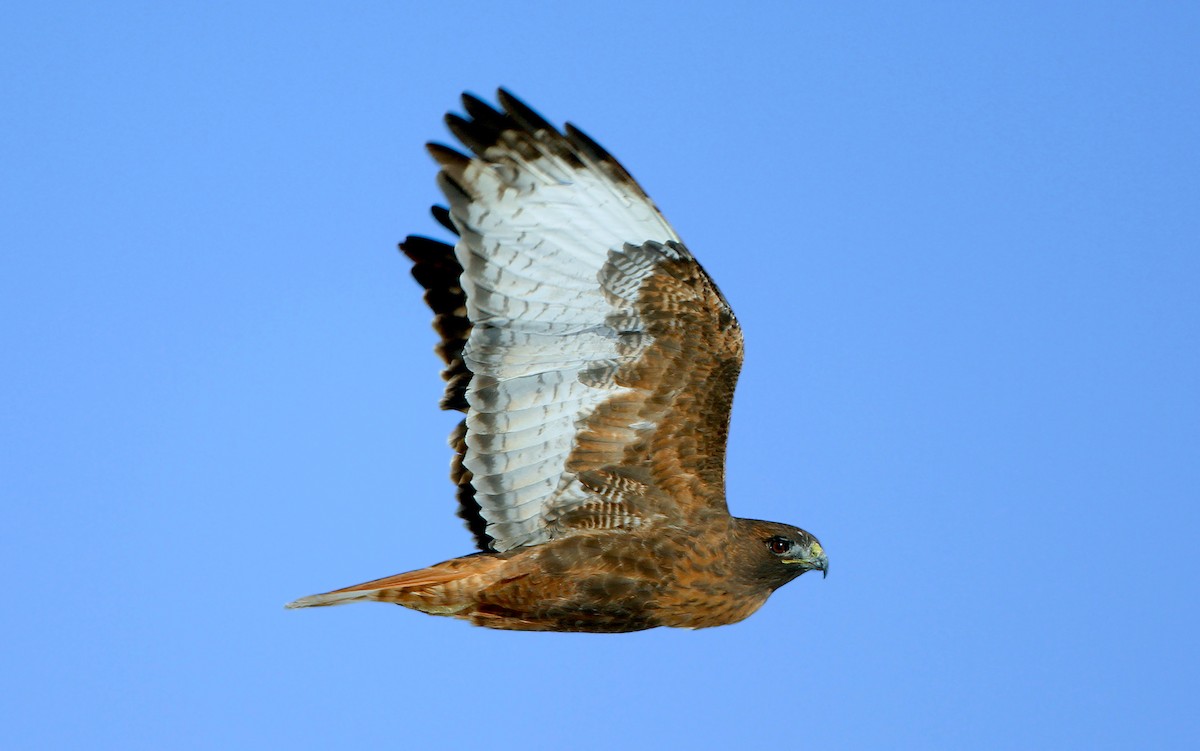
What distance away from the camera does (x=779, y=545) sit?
9.49m

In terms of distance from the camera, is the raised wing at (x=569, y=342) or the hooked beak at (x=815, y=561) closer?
the raised wing at (x=569, y=342)

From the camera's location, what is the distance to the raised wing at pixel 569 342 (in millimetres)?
8867

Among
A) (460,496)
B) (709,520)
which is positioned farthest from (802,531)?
(460,496)

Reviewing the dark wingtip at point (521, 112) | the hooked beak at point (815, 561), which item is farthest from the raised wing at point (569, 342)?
the hooked beak at point (815, 561)

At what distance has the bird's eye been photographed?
9469mm

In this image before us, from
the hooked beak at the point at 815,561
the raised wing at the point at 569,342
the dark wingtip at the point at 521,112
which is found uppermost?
the dark wingtip at the point at 521,112

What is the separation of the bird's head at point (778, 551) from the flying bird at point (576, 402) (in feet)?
0.04

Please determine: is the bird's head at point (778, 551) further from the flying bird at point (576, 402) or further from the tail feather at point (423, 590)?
the tail feather at point (423, 590)

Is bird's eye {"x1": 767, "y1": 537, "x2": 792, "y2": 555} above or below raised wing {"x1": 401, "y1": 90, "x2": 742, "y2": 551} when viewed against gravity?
below

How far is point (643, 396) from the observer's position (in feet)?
30.0

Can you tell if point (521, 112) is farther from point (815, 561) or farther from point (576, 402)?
point (815, 561)

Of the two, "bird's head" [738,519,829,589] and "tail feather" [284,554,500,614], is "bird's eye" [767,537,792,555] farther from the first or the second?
"tail feather" [284,554,500,614]

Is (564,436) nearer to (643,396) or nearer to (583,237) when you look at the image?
(643,396)

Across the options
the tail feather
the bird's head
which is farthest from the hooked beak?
the tail feather
